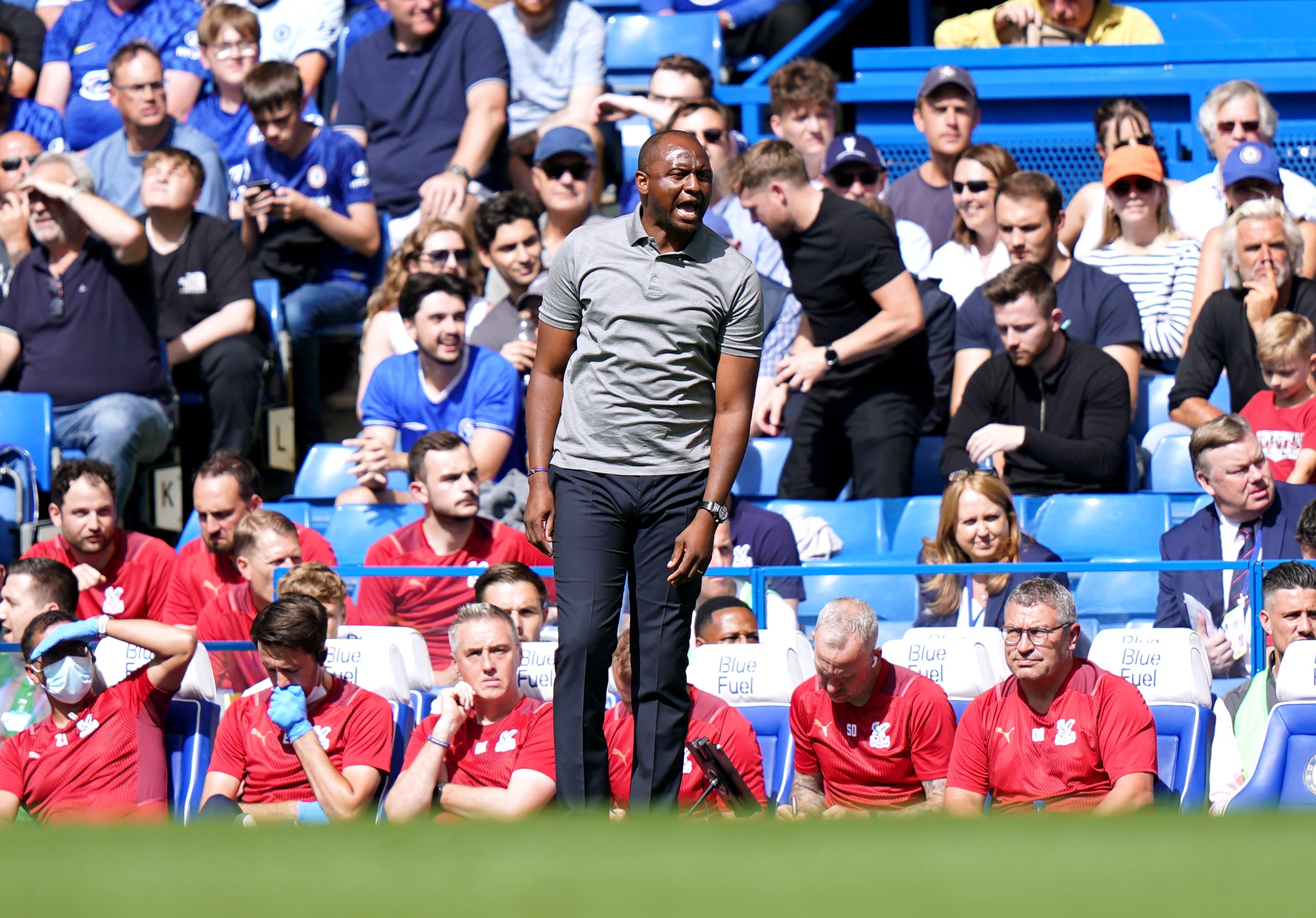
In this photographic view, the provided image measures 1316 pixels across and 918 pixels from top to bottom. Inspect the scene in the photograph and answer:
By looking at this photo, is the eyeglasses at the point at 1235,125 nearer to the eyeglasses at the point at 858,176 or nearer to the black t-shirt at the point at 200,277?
the eyeglasses at the point at 858,176

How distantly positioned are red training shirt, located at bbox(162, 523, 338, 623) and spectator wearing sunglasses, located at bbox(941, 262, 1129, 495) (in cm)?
272

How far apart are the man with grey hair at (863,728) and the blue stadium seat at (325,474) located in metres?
3.15

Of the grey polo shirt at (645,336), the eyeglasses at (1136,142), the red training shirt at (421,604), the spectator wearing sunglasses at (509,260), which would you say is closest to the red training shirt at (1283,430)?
the eyeglasses at (1136,142)

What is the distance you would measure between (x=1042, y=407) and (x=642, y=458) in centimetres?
337

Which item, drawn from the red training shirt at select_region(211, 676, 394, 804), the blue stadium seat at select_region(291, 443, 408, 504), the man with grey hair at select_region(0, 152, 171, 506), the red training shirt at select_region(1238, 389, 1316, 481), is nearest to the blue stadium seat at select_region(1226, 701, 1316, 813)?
the red training shirt at select_region(1238, 389, 1316, 481)

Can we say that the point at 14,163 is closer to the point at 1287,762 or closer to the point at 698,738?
the point at 698,738

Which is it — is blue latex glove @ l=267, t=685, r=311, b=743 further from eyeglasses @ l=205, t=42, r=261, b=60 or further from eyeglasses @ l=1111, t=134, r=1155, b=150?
eyeglasses @ l=205, t=42, r=261, b=60

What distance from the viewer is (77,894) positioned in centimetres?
148

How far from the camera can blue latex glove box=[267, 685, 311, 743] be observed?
544 centimetres

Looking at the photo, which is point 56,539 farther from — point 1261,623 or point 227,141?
point 1261,623

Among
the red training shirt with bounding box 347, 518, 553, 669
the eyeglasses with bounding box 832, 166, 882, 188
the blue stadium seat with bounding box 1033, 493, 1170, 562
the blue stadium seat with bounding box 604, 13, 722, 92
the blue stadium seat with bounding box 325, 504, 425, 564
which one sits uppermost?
the blue stadium seat with bounding box 604, 13, 722, 92

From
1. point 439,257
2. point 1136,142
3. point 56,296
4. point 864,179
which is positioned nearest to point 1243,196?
point 1136,142

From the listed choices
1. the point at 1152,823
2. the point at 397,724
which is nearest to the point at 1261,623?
the point at 397,724

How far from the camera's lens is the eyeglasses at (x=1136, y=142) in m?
8.57
